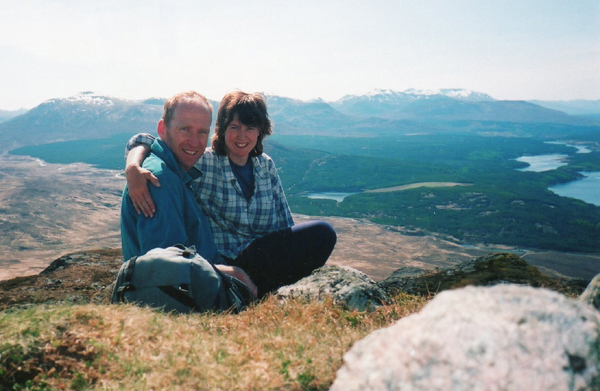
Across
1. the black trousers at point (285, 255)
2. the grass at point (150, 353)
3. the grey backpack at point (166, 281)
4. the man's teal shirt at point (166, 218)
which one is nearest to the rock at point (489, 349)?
the grass at point (150, 353)

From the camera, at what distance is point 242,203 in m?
6.40

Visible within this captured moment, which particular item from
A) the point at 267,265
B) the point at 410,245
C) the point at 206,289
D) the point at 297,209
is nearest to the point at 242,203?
the point at 267,265

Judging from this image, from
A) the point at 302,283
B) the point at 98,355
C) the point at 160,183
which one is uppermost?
the point at 160,183

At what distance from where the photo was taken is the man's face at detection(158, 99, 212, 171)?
555 cm

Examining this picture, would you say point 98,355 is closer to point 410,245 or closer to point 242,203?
point 242,203

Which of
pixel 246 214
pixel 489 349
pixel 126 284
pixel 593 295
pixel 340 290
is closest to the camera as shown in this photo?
pixel 489 349

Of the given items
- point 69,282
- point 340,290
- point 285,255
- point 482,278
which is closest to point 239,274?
point 285,255

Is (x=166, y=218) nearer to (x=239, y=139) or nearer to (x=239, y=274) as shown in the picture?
(x=239, y=274)

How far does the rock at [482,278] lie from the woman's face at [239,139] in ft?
9.98

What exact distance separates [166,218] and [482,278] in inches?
192

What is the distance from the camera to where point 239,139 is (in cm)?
636

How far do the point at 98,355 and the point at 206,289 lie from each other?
1.58 metres

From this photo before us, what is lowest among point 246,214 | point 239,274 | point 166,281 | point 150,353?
point 239,274

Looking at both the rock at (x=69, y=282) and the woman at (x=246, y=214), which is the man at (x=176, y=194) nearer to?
the woman at (x=246, y=214)
